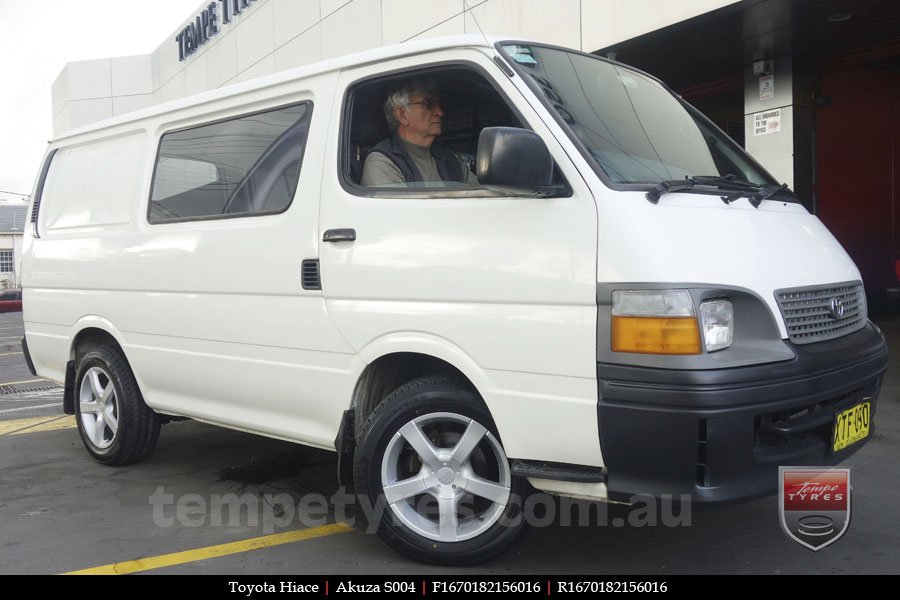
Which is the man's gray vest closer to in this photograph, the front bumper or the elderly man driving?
the elderly man driving

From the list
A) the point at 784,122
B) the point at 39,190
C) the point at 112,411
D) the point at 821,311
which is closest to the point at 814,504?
the point at 821,311

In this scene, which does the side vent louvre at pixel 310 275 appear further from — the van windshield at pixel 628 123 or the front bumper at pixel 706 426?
the front bumper at pixel 706 426

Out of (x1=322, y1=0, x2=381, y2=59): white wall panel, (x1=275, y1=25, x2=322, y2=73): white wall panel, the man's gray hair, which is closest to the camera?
the man's gray hair

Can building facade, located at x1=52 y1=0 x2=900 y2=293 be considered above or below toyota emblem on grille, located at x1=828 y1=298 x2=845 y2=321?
above

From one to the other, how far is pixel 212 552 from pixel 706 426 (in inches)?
83.7

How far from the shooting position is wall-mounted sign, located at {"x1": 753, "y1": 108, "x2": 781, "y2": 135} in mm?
9945

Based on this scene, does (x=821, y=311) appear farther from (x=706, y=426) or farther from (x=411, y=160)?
(x=411, y=160)

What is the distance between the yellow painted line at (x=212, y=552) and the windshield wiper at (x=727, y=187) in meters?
2.04

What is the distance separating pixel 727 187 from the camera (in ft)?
11.3

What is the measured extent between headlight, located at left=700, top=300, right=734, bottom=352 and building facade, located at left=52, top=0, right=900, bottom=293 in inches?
243

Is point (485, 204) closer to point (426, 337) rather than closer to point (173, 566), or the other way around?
point (426, 337)

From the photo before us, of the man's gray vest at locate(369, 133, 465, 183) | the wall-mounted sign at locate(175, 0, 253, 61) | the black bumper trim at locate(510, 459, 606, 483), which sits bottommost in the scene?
the black bumper trim at locate(510, 459, 606, 483)

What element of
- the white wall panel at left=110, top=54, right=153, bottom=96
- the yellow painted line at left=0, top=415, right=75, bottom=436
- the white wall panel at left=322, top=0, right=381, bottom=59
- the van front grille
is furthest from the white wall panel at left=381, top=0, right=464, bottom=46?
the white wall panel at left=110, top=54, right=153, bottom=96

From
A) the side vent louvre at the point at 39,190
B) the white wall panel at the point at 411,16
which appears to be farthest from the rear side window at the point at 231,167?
the white wall panel at the point at 411,16
